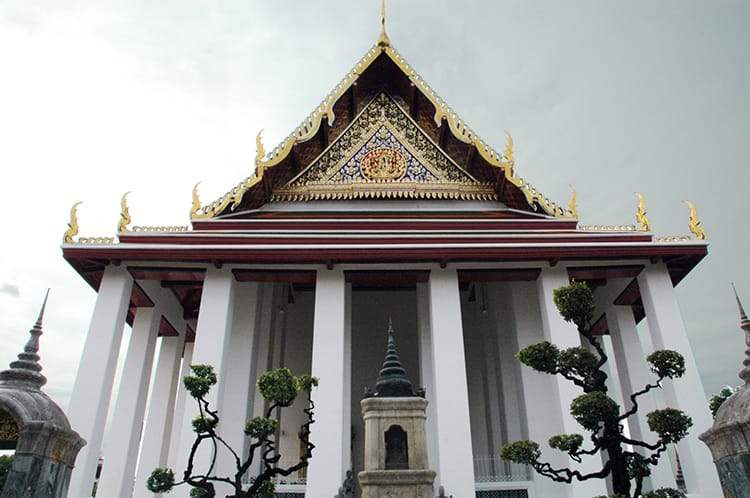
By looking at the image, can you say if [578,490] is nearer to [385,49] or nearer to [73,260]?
[73,260]

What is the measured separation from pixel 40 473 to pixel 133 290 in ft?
12.5

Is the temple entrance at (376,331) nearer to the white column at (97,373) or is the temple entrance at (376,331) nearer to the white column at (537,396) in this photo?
the white column at (537,396)

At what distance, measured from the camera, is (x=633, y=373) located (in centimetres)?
740

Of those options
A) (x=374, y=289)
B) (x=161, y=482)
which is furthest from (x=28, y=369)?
(x=374, y=289)

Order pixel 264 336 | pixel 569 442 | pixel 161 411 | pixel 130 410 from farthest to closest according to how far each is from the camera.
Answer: pixel 161 411
pixel 264 336
pixel 130 410
pixel 569 442

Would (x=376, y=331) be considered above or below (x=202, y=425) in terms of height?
above

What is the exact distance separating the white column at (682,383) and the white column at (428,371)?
241 cm

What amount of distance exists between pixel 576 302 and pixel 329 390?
110 inches

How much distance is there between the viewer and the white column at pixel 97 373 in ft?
19.2

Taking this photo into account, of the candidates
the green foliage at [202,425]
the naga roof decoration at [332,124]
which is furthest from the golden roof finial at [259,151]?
the green foliage at [202,425]

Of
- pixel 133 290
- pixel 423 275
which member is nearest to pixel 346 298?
pixel 423 275

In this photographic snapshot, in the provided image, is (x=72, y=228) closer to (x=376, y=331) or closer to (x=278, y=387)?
(x=278, y=387)

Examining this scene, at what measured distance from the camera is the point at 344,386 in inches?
258

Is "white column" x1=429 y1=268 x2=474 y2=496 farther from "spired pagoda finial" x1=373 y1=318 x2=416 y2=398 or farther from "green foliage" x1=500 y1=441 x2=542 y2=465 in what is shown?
"spired pagoda finial" x1=373 y1=318 x2=416 y2=398
